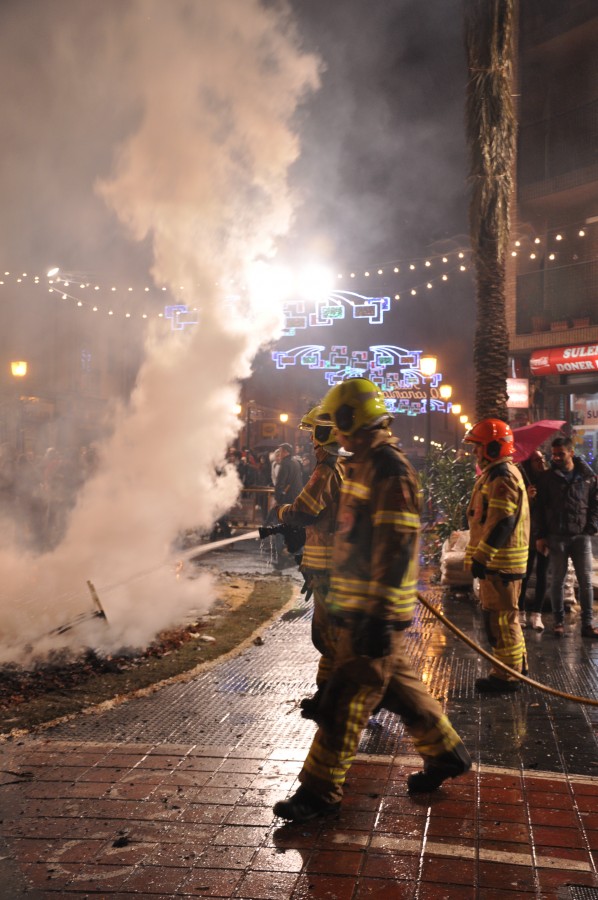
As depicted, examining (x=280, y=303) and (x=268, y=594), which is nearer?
(x=268, y=594)

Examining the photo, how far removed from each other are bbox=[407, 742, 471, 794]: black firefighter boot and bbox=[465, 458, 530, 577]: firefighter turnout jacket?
6.71ft

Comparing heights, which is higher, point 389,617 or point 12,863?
point 389,617

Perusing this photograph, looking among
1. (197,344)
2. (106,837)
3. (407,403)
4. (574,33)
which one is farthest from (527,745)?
(407,403)

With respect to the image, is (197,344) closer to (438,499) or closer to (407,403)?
(438,499)

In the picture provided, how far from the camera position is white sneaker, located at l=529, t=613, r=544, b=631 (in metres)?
7.57

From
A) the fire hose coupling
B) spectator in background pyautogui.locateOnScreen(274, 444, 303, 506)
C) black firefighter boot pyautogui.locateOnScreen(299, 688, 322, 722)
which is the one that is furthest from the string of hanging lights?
black firefighter boot pyautogui.locateOnScreen(299, 688, 322, 722)

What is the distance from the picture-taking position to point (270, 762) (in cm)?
414

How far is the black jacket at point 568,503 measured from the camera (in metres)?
7.05

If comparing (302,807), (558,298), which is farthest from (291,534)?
(558,298)

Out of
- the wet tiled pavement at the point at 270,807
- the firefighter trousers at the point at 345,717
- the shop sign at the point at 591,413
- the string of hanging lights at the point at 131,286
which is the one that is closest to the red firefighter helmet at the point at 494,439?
the wet tiled pavement at the point at 270,807

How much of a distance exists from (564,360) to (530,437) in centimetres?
1506

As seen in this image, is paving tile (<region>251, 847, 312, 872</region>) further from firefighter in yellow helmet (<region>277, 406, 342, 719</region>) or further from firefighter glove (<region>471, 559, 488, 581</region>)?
firefighter glove (<region>471, 559, 488, 581</region>)

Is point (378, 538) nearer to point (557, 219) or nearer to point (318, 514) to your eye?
point (318, 514)

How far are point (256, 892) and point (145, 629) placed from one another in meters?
4.55
